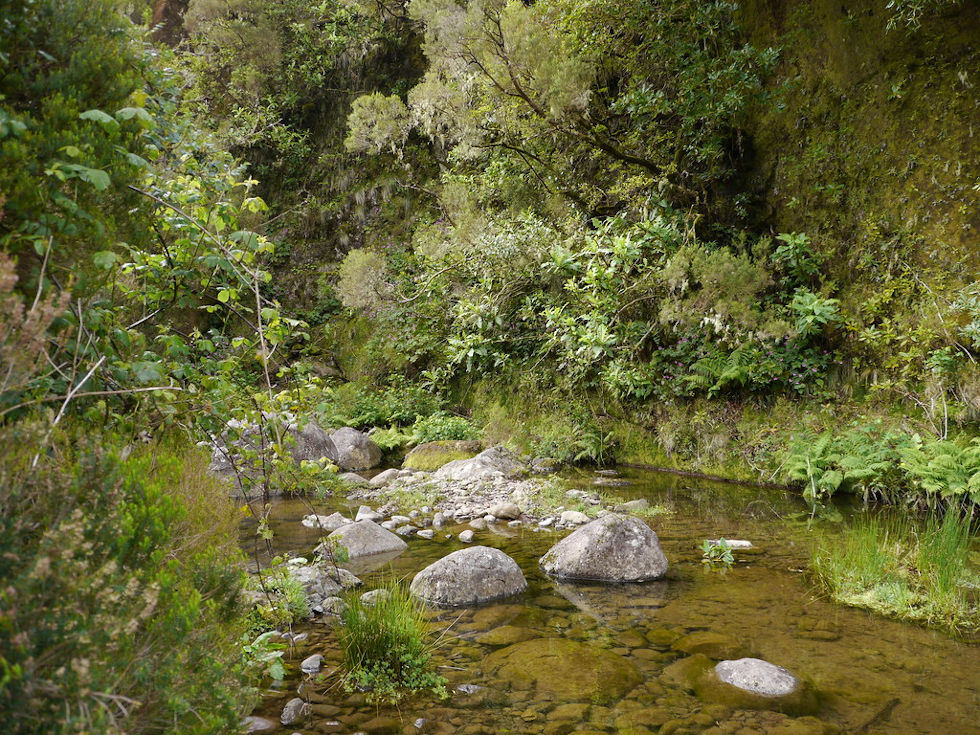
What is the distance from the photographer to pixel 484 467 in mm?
8758

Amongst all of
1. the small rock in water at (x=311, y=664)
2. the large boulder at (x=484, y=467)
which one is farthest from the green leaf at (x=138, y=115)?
the large boulder at (x=484, y=467)

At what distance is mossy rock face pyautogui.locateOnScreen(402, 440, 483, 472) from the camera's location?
960cm

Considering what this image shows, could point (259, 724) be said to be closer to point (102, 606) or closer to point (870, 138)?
point (102, 606)

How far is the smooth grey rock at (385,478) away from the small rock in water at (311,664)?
528 cm

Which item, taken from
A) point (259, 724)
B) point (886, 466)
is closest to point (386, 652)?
point (259, 724)

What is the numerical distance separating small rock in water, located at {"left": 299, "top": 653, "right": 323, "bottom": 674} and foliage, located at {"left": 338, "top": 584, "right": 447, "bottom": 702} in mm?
249

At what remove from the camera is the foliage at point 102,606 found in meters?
1.28

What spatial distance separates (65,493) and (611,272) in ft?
25.1

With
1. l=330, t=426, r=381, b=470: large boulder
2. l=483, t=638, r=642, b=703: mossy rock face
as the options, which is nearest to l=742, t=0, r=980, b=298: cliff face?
l=483, t=638, r=642, b=703: mossy rock face

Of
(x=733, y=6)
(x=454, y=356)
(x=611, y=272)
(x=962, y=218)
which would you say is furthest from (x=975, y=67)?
(x=454, y=356)

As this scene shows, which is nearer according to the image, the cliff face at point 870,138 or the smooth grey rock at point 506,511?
the smooth grey rock at point 506,511

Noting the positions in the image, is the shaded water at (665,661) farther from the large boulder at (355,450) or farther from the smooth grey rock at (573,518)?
the large boulder at (355,450)

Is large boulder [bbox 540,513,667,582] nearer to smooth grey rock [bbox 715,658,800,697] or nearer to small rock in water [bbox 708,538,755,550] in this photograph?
small rock in water [bbox 708,538,755,550]

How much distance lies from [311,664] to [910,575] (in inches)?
159
